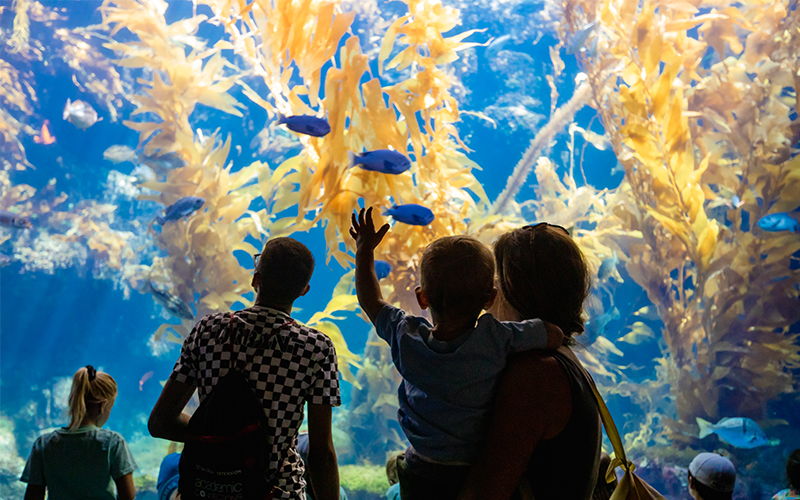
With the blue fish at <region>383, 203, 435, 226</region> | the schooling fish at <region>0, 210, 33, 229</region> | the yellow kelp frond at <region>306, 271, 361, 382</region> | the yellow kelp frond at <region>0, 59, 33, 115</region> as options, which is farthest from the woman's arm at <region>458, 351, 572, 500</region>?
the yellow kelp frond at <region>0, 59, 33, 115</region>

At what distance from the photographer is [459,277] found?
3.76 ft

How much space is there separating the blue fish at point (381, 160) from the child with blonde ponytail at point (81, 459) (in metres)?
2.44

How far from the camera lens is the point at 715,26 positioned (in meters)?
6.38

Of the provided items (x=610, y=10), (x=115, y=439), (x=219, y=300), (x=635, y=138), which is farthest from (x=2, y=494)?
(x=610, y=10)

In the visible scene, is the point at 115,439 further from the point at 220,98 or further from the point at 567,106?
the point at 567,106

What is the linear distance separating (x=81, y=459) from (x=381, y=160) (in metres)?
2.80

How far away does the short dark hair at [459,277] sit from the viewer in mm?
1144

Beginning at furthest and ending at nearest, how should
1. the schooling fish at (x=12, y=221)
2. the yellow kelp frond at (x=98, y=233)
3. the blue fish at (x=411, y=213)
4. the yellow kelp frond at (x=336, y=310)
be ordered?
the yellow kelp frond at (x=98, y=233) → the schooling fish at (x=12, y=221) → the yellow kelp frond at (x=336, y=310) → the blue fish at (x=411, y=213)

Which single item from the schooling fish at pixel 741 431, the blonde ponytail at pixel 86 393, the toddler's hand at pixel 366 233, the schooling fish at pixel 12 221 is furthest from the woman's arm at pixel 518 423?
the schooling fish at pixel 12 221

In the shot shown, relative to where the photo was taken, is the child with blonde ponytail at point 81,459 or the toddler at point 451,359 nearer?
the toddler at point 451,359

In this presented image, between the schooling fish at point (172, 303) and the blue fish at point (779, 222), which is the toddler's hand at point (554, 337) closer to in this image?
the schooling fish at point (172, 303)

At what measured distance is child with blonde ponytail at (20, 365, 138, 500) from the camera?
6.54ft

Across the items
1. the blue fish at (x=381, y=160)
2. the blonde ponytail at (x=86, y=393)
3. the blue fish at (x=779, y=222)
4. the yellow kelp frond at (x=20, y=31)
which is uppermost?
the yellow kelp frond at (x=20, y=31)

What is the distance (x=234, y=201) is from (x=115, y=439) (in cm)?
421
